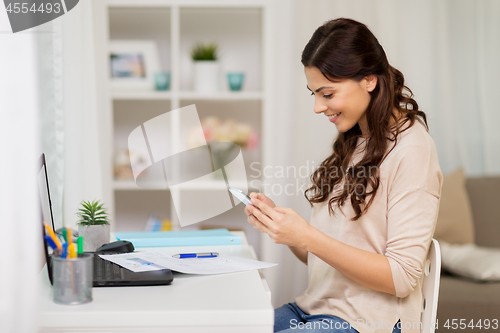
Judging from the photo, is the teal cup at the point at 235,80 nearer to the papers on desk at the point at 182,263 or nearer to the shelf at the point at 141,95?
the shelf at the point at 141,95

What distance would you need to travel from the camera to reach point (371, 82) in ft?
3.58

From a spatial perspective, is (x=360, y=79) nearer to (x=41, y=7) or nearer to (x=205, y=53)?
(x=41, y=7)

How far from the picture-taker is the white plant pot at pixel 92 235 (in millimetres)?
1082

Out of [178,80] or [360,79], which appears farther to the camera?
[178,80]

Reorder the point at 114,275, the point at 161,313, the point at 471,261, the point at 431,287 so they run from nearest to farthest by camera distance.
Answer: the point at 161,313 < the point at 114,275 < the point at 431,287 < the point at 471,261

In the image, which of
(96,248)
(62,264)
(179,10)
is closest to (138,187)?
(179,10)

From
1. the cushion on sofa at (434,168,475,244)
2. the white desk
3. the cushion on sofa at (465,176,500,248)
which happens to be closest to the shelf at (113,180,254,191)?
the cushion on sofa at (434,168,475,244)

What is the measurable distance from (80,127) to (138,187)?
1.21 meters

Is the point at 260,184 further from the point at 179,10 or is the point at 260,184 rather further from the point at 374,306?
the point at 374,306

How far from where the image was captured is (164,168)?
2586 millimetres

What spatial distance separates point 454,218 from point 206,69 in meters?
1.42

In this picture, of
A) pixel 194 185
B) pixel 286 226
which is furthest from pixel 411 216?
pixel 194 185

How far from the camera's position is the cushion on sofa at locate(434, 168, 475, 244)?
2.13 m

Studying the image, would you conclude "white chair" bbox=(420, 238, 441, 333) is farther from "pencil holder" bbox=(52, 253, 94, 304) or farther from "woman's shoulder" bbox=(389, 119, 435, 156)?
"pencil holder" bbox=(52, 253, 94, 304)
